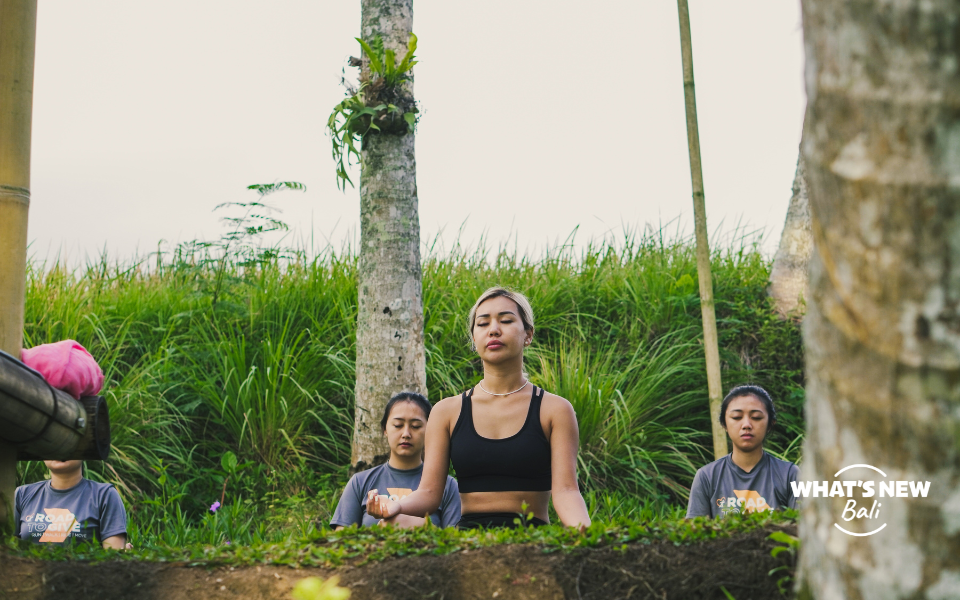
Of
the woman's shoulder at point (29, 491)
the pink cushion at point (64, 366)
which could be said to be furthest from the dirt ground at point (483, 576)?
the woman's shoulder at point (29, 491)

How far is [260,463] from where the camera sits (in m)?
6.09

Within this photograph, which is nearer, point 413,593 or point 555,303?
point 413,593

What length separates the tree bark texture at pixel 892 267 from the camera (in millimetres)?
1161

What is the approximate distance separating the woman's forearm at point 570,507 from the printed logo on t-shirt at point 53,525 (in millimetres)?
2696

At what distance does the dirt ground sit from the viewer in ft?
6.64

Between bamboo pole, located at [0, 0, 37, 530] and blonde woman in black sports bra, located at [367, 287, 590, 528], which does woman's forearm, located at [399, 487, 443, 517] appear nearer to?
blonde woman in black sports bra, located at [367, 287, 590, 528]

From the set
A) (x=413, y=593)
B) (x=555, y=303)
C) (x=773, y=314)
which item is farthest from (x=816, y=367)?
(x=773, y=314)

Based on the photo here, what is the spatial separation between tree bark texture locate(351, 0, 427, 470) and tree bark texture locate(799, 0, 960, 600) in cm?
386

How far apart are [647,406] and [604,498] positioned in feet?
3.86

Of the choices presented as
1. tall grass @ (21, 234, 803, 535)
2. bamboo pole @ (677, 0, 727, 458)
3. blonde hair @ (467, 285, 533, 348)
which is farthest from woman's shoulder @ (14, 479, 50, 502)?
Answer: bamboo pole @ (677, 0, 727, 458)

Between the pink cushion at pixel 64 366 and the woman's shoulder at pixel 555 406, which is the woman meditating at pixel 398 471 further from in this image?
the pink cushion at pixel 64 366

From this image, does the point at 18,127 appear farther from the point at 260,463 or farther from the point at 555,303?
the point at 555,303

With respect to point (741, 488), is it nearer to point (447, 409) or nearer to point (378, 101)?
point (447, 409)

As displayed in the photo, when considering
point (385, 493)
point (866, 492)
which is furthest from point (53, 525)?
point (866, 492)
